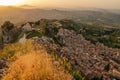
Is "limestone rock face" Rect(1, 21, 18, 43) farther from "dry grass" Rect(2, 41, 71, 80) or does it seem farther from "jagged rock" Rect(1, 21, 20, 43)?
"dry grass" Rect(2, 41, 71, 80)

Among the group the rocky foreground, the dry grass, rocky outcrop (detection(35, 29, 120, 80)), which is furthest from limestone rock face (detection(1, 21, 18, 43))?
the dry grass

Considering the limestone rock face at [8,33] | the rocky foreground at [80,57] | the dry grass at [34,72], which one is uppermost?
the dry grass at [34,72]

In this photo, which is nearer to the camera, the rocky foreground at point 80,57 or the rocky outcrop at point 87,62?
the rocky outcrop at point 87,62

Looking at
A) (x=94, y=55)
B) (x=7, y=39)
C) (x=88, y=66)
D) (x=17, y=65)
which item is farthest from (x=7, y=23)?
(x=17, y=65)

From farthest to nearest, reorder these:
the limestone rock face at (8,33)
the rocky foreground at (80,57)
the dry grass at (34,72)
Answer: the limestone rock face at (8,33) → the rocky foreground at (80,57) → the dry grass at (34,72)

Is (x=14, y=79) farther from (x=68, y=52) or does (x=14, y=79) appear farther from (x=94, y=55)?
(x=94, y=55)

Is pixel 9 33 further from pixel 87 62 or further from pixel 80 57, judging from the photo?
pixel 87 62

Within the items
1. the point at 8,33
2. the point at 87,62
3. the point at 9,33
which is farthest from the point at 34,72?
the point at 8,33

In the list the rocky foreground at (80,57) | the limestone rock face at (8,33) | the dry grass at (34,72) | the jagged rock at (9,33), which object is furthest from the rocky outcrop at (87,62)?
the limestone rock face at (8,33)

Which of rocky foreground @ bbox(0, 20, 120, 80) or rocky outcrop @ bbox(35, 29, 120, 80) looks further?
rocky foreground @ bbox(0, 20, 120, 80)

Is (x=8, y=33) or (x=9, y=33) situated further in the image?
(x=8, y=33)

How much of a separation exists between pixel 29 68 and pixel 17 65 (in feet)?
3.81

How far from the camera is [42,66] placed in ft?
55.6

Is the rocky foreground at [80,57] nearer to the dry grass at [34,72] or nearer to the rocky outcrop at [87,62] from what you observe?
the rocky outcrop at [87,62]
